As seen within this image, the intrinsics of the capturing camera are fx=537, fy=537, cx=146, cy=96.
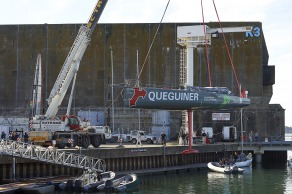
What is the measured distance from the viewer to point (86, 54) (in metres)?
74.9

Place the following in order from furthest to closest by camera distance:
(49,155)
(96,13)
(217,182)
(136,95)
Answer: (96,13)
(136,95)
(217,182)
(49,155)

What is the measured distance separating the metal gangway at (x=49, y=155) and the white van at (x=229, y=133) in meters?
29.1

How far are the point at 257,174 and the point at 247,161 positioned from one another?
4.04 m

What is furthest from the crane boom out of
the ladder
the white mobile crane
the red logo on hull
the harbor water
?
the ladder

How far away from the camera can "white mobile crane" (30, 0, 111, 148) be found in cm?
4453

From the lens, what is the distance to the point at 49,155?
3825 cm

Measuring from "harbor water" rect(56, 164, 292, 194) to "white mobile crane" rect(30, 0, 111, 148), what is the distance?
20.0ft

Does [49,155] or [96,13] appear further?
[96,13]

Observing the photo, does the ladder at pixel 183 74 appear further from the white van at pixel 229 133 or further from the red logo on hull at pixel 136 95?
the red logo on hull at pixel 136 95

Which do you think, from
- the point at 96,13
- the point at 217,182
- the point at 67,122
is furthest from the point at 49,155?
the point at 217,182

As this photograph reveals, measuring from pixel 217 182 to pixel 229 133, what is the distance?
25.2 m

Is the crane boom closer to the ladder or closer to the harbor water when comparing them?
the harbor water

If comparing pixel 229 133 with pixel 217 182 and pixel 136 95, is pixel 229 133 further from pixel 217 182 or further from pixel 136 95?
pixel 136 95

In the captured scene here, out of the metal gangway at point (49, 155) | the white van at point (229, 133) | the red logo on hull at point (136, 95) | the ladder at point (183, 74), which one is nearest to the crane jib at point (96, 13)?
the red logo on hull at point (136, 95)
